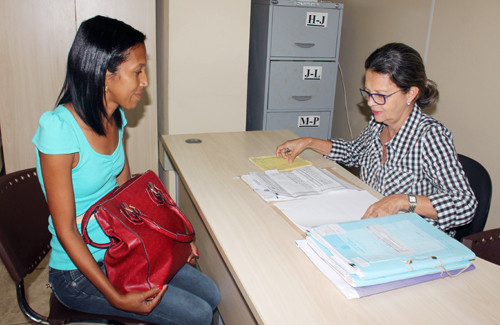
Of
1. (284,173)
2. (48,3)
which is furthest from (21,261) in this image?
(48,3)

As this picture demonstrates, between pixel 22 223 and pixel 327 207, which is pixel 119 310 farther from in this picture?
pixel 327 207

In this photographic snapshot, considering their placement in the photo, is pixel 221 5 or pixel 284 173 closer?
pixel 284 173

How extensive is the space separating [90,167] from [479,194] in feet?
4.17

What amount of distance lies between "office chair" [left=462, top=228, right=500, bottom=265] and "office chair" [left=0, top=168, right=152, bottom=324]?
1005 mm

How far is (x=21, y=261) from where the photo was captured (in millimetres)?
1146

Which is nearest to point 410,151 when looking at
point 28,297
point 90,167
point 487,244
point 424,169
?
point 424,169

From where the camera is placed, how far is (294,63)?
2754 millimetres

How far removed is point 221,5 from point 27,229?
5.53 ft

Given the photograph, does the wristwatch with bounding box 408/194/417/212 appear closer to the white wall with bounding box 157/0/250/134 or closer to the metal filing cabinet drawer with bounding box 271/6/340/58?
the white wall with bounding box 157/0/250/134

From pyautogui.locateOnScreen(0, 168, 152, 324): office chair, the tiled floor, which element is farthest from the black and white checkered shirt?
the tiled floor

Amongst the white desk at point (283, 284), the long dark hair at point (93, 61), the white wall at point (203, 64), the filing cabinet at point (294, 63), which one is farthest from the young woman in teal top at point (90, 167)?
the filing cabinet at point (294, 63)

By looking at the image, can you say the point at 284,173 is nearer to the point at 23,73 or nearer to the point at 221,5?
the point at 221,5

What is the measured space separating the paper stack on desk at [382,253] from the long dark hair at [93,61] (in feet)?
2.42

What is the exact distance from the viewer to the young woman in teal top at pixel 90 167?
3.72 feet
